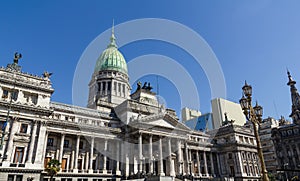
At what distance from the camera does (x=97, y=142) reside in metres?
47.8

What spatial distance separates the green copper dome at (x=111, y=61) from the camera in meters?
72.0

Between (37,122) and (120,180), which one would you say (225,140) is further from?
(37,122)

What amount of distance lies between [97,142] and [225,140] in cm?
4019

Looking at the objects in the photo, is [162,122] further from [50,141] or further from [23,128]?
[23,128]

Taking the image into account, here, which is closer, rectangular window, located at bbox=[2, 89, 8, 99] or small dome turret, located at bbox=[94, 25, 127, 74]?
rectangular window, located at bbox=[2, 89, 8, 99]

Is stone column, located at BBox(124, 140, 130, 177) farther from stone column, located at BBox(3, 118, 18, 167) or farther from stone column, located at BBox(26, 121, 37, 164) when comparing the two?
stone column, located at BBox(3, 118, 18, 167)

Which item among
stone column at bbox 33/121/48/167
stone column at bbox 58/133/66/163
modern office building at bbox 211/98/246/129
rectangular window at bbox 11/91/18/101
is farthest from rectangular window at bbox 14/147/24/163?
modern office building at bbox 211/98/246/129

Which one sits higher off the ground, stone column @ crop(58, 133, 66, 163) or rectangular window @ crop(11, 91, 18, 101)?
rectangular window @ crop(11, 91, 18, 101)

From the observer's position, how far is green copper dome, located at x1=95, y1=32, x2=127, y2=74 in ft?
236

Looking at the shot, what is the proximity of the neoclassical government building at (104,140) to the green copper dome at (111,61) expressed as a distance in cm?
270

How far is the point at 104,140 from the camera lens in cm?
4759

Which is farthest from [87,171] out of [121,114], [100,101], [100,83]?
[100,83]

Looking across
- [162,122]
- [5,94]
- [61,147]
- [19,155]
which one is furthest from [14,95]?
[162,122]

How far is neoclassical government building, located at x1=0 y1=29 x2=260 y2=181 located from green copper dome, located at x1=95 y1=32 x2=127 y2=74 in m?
2.70
